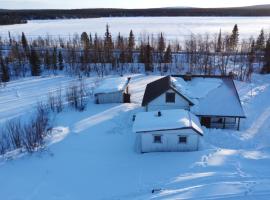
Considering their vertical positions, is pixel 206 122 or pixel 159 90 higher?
pixel 159 90

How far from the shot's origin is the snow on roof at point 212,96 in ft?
78.7

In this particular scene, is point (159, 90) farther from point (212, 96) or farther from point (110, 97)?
point (110, 97)

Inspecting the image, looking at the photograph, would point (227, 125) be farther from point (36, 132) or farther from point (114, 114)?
point (36, 132)

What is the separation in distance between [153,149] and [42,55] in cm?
5115

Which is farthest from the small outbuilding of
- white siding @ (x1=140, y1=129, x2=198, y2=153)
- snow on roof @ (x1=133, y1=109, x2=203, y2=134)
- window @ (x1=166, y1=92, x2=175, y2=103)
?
white siding @ (x1=140, y1=129, x2=198, y2=153)

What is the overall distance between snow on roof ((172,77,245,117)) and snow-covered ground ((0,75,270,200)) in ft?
6.51

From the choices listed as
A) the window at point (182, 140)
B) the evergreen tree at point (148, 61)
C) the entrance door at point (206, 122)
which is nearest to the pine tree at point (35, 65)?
the evergreen tree at point (148, 61)

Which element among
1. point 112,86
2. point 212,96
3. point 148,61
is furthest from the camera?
point 148,61

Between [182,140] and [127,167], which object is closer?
[127,167]

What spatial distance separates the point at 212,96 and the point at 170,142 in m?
8.33

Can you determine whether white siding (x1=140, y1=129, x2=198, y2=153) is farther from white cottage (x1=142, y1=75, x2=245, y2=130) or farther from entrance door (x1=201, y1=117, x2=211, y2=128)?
entrance door (x1=201, y1=117, x2=211, y2=128)

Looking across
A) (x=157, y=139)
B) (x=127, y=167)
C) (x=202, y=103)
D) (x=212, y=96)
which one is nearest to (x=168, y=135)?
(x=157, y=139)

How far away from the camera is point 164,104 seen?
24.7 m

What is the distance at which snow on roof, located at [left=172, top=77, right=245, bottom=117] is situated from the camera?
24.0 m
